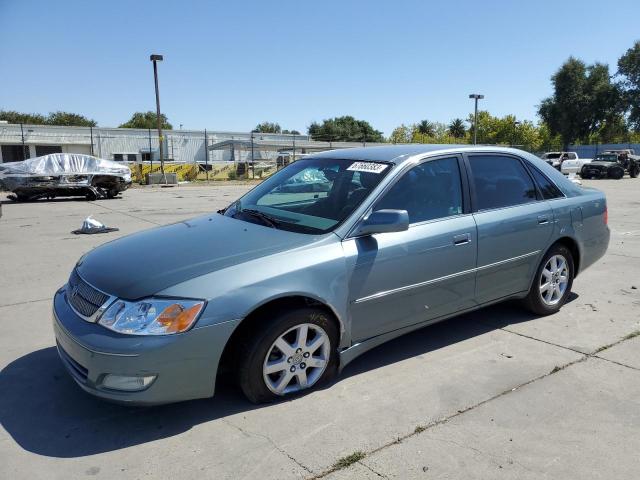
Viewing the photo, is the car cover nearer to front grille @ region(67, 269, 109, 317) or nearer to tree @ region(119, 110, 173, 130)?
front grille @ region(67, 269, 109, 317)

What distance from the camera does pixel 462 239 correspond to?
150 inches

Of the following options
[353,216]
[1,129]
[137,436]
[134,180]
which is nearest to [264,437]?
[137,436]

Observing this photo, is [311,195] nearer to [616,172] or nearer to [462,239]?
[462,239]

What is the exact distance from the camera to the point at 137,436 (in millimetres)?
2822

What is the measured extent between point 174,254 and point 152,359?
75cm

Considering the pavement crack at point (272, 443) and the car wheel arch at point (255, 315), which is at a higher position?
the car wheel arch at point (255, 315)

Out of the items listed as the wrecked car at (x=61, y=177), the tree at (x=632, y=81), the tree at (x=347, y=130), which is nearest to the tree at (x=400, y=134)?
the tree at (x=347, y=130)

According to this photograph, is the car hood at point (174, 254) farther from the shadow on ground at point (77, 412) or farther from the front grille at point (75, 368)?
the shadow on ground at point (77, 412)

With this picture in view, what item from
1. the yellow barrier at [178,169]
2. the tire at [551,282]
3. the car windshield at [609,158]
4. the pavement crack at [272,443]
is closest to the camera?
the pavement crack at [272,443]

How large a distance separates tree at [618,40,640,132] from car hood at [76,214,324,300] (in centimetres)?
5738

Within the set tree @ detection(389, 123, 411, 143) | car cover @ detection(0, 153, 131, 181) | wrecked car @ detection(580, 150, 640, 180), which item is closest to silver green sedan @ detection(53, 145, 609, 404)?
car cover @ detection(0, 153, 131, 181)

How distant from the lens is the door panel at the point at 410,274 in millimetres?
3318

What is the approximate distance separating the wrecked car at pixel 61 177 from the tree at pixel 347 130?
2665 inches

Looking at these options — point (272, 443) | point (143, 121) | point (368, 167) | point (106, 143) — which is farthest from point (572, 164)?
point (143, 121)
